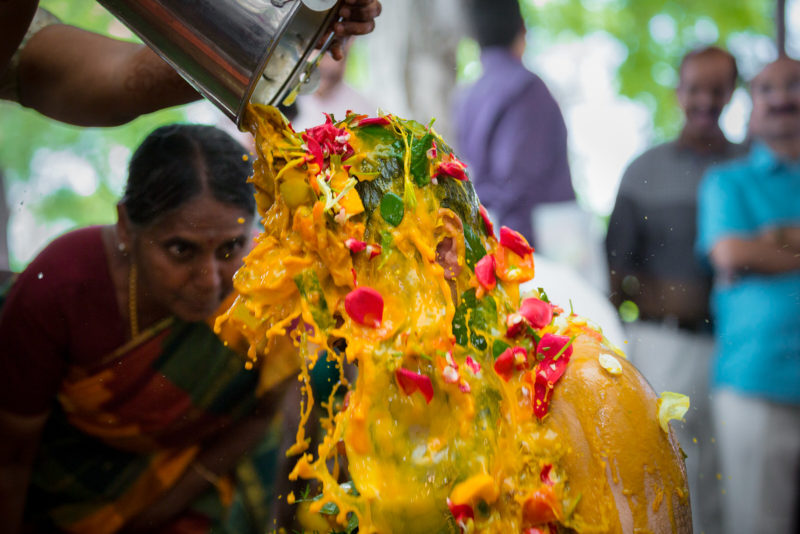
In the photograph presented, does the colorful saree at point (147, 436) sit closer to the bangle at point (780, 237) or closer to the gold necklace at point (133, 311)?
the gold necklace at point (133, 311)

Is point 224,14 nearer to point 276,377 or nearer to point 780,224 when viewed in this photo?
point 276,377

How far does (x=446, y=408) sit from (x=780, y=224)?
1102mm

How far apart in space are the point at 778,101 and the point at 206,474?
5.09 ft

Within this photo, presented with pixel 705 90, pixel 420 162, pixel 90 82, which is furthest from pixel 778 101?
pixel 90 82

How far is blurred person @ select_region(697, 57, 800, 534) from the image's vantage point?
1479 mm

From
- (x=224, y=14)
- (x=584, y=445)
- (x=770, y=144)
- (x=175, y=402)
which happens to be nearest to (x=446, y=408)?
(x=584, y=445)

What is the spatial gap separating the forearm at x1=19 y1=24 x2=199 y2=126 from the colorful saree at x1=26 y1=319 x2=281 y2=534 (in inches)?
15.1

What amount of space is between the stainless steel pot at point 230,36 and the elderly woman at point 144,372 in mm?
178

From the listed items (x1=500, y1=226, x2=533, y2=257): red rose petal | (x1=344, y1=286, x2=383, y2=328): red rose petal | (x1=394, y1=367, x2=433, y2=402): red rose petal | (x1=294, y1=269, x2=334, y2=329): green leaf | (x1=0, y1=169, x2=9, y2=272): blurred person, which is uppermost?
(x1=500, y1=226, x2=533, y2=257): red rose petal

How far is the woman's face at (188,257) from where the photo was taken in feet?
3.48

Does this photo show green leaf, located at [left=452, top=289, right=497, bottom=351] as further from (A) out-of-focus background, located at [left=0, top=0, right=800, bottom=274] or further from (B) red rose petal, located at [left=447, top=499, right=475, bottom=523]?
(A) out-of-focus background, located at [left=0, top=0, right=800, bottom=274]

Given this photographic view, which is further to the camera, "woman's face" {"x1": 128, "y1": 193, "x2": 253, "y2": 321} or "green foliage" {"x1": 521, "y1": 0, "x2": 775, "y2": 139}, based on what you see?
"green foliage" {"x1": 521, "y1": 0, "x2": 775, "y2": 139}

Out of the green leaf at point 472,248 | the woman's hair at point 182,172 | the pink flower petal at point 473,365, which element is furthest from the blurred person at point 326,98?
the pink flower petal at point 473,365

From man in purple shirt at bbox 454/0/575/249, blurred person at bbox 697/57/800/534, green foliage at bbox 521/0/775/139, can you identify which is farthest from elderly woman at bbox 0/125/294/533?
green foliage at bbox 521/0/775/139
